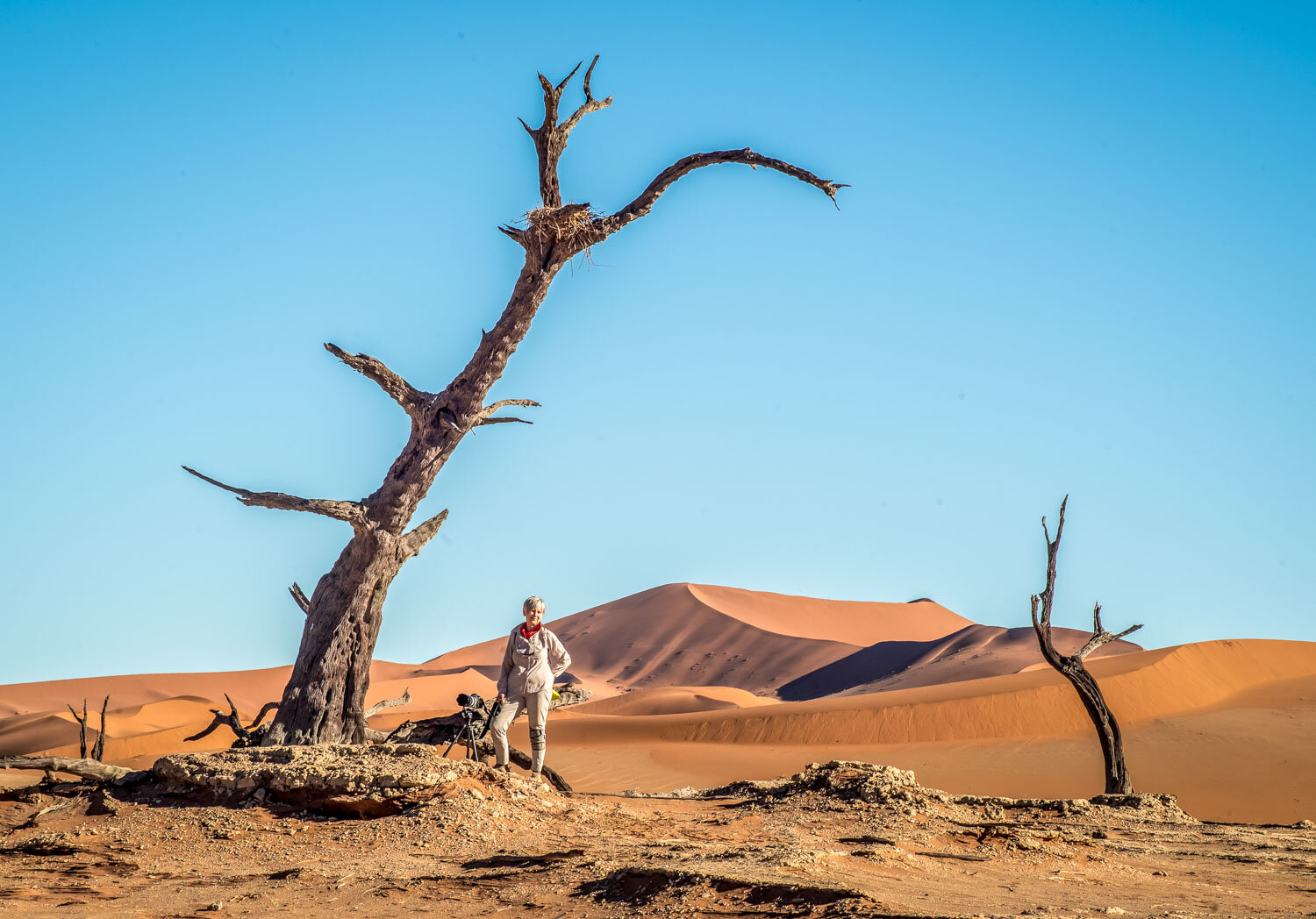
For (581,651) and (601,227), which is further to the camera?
(581,651)

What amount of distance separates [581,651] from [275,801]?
51.3 m

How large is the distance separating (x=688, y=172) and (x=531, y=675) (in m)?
4.67

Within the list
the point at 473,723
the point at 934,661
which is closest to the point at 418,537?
the point at 473,723

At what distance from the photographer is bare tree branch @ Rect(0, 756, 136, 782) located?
8.52m

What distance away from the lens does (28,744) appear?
2805 cm

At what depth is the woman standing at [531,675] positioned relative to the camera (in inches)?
332

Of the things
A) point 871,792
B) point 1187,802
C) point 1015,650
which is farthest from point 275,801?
point 1015,650

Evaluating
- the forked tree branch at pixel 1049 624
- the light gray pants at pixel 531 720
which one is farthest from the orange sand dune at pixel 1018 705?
the light gray pants at pixel 531 720

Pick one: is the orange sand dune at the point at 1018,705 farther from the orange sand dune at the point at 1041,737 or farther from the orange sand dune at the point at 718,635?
the orange sand dune at the point at 718,635

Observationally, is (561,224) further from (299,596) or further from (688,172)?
(299,596)

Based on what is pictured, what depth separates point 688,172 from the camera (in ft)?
31.3

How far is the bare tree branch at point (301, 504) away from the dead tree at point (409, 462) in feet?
0.04

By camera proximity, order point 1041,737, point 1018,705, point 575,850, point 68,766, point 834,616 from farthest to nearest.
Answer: point 834,616, point 1018,705, point 1041,737, point 68,766, point 575,850

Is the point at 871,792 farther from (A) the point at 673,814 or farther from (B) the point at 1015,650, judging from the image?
(B) the point at 1015,650
